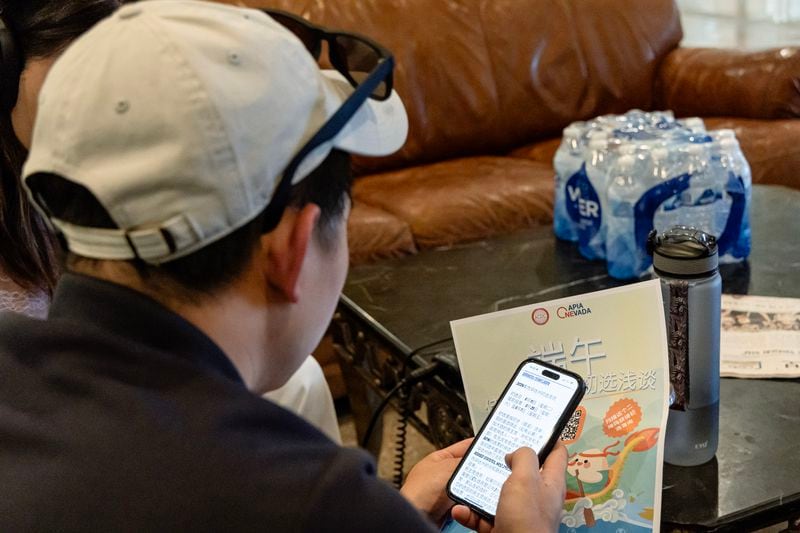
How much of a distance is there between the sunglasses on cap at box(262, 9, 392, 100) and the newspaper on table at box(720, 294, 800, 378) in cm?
60

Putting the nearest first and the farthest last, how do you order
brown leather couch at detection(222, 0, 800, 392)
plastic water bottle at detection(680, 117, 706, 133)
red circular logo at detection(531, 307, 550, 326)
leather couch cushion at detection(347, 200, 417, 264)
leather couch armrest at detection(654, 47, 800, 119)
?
red circular logo at detection(531, 307, 550, 326), plastic water bottle at detection(680, 117, 706, 133), leather couch cushion at detection(347, 200, 417, 264), brown leather couch at detection(222, 0, 800, 392), leather couch armrest at detection(654, 47, 800, 119)

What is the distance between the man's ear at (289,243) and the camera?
59cm

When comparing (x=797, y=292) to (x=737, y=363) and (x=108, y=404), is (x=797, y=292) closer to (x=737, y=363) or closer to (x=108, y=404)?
(x=737, y=363)

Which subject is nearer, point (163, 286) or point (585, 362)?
point (163, 286)

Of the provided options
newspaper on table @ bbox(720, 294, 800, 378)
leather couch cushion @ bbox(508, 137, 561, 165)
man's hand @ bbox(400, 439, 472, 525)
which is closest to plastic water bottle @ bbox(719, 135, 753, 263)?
newspaper on table @ bbox(720, 294, 800, 378)

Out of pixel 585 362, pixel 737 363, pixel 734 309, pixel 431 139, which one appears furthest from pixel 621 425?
pixel 431 139

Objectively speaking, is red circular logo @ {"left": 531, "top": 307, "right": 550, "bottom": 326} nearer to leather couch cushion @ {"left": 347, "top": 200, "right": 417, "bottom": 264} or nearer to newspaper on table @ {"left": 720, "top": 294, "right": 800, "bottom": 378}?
newspaper on table @ {"left": 720, "top": 294, "right": 800, "bottom": 378}

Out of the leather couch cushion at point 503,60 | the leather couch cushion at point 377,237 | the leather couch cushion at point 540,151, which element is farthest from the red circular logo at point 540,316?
the leather couch cushion at point 540,151

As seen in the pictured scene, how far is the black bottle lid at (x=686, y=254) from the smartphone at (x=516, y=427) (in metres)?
0.14

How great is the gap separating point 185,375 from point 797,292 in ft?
3.22

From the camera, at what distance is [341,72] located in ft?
2.35

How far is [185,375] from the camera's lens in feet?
1.74

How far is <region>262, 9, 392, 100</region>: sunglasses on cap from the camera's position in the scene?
2.27 ft

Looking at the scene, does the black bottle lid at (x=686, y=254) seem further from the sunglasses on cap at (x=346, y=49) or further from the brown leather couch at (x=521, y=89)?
the brown leather couch at (x=521, y=89)
